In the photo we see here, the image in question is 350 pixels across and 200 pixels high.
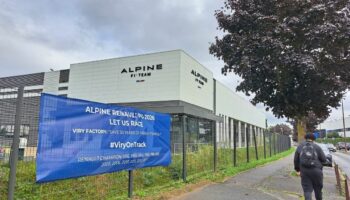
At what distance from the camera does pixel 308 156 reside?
23.8 feet

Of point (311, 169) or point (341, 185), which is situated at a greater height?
point (311, 169)

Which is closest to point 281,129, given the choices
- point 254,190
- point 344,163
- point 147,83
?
point 344,163

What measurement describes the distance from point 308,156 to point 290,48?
6312 millimetres

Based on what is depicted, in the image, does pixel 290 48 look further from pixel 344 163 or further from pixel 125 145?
pixel 344 163

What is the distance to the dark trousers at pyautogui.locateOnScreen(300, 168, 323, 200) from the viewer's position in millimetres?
7176

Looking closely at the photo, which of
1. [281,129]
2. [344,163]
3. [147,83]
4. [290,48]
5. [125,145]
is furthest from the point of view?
[281,129]

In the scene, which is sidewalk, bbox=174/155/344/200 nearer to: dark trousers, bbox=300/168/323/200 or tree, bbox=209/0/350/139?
dark trousers, bbox=300/168/323/200

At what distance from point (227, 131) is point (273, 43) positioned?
621 centimetres

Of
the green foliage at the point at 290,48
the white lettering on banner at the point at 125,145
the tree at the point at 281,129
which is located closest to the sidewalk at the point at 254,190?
the white lettering on banner at the point at 125,145

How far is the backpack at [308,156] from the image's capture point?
7199 mm

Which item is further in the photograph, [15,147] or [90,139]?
[90,139]

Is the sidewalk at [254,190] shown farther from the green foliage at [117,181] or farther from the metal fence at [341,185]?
the green foliage at [117,181]

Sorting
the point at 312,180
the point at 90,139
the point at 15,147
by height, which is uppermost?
the point at 90,139

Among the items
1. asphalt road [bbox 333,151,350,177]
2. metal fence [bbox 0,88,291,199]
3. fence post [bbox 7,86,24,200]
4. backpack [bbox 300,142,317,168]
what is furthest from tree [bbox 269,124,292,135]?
fence post [bbox 7,86,24,200]
